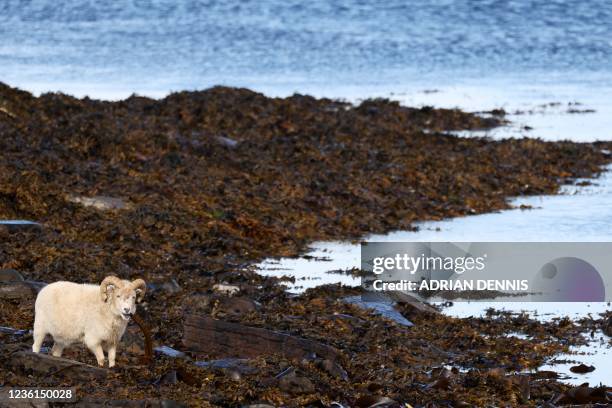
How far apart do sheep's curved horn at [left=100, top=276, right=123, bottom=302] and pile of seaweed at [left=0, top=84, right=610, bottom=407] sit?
59cm

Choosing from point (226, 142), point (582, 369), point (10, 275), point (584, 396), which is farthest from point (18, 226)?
point (226, 142)

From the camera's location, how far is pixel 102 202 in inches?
708

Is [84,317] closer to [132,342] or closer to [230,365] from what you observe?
[230,365]

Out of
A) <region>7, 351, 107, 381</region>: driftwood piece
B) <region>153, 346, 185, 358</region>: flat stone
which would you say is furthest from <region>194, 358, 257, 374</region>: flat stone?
<region>7, 351, 107, 381</region>: driftwood piece

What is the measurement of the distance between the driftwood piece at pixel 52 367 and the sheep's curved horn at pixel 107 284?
527mm

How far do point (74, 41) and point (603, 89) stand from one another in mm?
24866

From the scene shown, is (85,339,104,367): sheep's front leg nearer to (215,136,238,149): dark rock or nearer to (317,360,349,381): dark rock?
(317,360,349,381): dark rock

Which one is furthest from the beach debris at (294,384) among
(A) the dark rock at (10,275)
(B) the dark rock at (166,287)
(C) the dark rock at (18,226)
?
(C) the dark rock at (18,226)

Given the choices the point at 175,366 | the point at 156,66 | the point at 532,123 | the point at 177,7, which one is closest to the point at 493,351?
the point at 175,366

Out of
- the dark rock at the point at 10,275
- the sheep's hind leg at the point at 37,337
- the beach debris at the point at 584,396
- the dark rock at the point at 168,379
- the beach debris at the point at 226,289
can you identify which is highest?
the dark rock at the point at 10,275

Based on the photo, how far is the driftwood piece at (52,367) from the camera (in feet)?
29.8

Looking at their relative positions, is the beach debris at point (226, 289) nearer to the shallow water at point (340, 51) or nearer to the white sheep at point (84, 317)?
the white sheep at point (84, 317)

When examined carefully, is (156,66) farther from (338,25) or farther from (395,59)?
(338,25)

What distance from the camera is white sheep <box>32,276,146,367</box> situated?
367 inches
